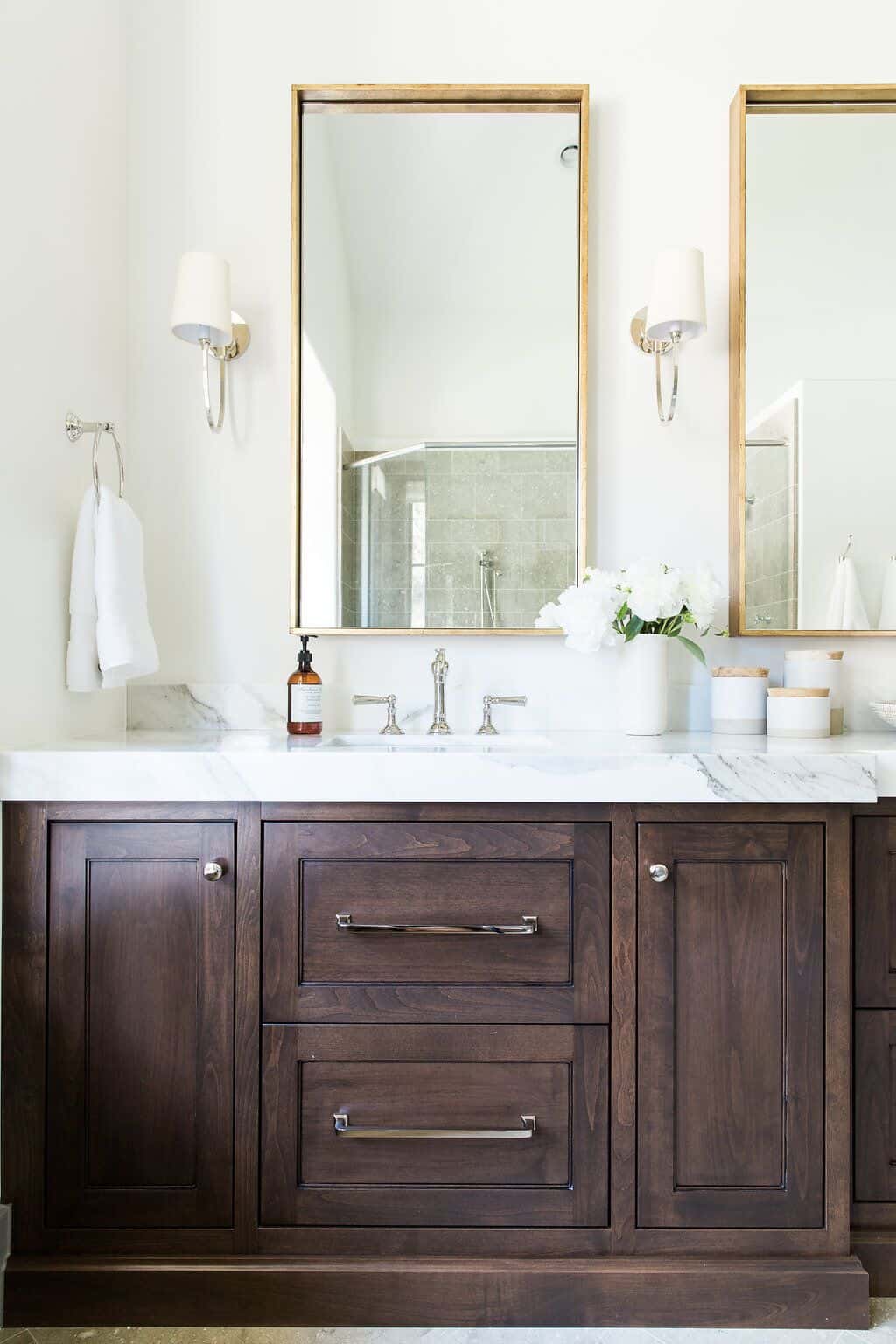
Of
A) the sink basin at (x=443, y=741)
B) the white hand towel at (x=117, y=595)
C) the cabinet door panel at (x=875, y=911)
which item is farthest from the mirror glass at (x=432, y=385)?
the cabinet door panel at (x=875, y=911)

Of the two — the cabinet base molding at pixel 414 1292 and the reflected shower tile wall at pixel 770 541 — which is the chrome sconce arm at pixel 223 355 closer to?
the reflected shower tile wall at pixel 770 541

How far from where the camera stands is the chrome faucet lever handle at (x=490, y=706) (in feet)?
5.91

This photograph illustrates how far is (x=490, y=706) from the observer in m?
1.84

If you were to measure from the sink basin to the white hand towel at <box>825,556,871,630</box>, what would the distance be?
68 cm

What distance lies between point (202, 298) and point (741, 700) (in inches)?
52.8

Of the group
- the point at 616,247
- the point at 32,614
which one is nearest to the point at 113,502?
the point at 32,614

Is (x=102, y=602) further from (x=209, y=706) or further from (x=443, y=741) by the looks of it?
(x=443, y=741)

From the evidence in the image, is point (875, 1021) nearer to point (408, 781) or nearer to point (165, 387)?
point (408, 781)

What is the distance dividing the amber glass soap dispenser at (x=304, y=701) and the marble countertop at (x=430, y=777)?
1.27ft

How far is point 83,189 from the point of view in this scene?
1.65 meters

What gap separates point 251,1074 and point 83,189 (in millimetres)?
1649

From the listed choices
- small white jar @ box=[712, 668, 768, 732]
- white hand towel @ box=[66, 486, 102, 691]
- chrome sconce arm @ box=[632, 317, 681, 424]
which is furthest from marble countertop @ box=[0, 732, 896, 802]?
chrome sconce arm @ box=[632, 317, 681, 424]

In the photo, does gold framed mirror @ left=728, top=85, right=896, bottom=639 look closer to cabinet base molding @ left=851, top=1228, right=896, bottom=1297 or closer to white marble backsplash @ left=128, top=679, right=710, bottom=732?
white marble backsplash @ left=128, top=679, right=710, bottom=732

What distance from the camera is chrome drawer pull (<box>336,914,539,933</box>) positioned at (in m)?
1.34
